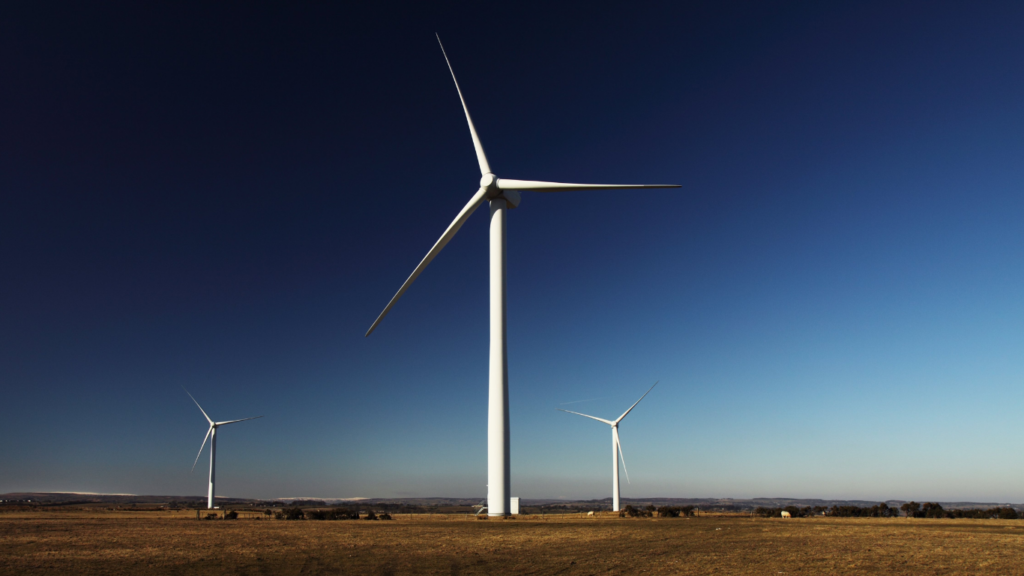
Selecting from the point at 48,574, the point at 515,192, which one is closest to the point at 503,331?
the point at 515,192

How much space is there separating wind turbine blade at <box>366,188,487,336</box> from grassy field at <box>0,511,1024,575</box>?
1948cm

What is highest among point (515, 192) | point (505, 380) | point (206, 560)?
point (515, 192)

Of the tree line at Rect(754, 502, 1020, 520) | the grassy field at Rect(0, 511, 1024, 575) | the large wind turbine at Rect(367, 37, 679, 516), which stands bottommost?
the tree line at Rect(754, 502, 1020, 520)

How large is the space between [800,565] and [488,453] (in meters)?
27.4

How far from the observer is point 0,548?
28828 mm

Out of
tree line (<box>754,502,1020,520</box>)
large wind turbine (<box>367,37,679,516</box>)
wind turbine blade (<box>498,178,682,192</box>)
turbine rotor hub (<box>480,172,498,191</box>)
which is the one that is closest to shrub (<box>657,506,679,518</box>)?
tree line (<box>754,502,1020,520</box>)

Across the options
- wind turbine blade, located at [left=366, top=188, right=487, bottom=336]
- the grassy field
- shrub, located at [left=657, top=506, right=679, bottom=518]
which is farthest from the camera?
shrub, located at [left=657, top=506, right=679, bottom=518]

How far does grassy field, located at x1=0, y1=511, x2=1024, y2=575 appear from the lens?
72.0 feet

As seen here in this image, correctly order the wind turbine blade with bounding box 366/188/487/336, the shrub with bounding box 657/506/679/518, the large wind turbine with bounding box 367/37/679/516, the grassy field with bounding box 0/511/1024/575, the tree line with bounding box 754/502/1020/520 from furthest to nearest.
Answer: the shrub with bounding box 657/506/679/518 → the tree line with bounding box 754/502/1020/520 → the wind turbine blade with bounding box 366/188/487/336 → the large wind turbine with bounding box 367/37/679/516 → the grassy field with bounding box 0/511/1024/575

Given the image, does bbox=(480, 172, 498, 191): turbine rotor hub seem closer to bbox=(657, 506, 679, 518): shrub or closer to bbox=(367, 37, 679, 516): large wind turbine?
bbox=(367, 37, 679, 516): large wind turbine

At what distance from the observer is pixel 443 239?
2076 inches

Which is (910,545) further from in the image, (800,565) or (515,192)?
(515,192)

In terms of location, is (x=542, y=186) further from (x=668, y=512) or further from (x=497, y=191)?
(x=668, y=512)

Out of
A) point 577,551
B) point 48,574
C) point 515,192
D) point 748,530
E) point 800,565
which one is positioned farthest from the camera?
point 515,192
